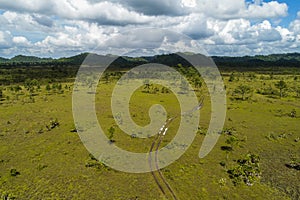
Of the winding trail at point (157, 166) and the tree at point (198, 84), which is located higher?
the tree at point (198, 84)

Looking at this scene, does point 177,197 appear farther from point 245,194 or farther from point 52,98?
point 52,98

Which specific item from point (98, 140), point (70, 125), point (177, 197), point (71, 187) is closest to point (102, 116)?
point (70, 125)

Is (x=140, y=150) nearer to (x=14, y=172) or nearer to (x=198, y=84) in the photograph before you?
(x=14, y=172)

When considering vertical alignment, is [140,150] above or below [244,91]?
below

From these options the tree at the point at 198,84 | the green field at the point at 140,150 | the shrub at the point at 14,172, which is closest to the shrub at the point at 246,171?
the green field at the point at 140,150

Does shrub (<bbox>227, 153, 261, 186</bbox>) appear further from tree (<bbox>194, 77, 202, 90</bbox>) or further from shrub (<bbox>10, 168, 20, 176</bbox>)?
tree (<bbox>194, 77, 202, 90</bbox>)

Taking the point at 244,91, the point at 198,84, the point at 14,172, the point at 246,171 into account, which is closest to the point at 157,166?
the point at 246,171

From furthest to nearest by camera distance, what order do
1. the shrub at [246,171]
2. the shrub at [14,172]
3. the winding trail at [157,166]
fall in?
the shrub at [14,172]
the shrub at [246,171]
the winding trail at [157,166]

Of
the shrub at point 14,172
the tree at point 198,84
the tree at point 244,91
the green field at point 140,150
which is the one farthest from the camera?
the tree at point 198,84

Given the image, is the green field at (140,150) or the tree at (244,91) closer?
the green field at (140,150)

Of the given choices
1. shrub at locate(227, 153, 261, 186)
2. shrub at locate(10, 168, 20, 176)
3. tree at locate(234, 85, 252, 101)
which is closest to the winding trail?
shrub at locate(227, 153, 261, 186)

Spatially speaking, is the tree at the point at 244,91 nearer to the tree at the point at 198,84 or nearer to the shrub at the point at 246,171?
the tree at the point at 198,84
